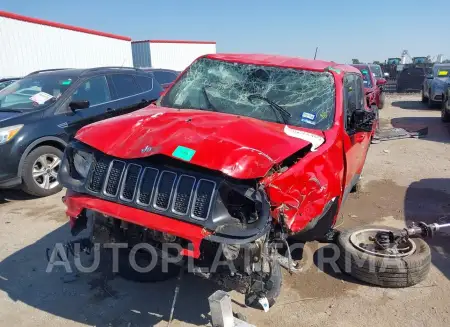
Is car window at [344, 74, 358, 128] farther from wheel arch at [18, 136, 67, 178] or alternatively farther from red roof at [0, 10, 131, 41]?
red roof at [0, 10, 131, 41]

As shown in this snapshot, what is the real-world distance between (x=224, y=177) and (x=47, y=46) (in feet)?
53.3

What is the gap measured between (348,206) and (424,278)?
2050 mm

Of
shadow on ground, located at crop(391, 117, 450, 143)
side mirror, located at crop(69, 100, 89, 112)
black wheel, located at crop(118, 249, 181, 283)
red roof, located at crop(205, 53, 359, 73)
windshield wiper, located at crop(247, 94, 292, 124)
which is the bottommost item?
shadow on ground, located at crop(391, 117, 450, 143)

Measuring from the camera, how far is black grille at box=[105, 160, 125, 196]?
296 cm

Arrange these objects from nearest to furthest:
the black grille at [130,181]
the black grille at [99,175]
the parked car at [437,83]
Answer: the black grille at [130,181] → the black grille at [99,175] → the parked car at [437,83]

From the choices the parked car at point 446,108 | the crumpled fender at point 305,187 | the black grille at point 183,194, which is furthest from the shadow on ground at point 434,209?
the parked car at point 446,108

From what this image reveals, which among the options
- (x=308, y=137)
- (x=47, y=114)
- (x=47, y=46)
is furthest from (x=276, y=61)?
(x=47, y=46)

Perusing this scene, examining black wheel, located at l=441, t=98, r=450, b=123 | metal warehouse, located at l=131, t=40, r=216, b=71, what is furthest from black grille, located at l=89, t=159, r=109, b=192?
metal warehouse, located at l=131, t=40, r=216, b=71

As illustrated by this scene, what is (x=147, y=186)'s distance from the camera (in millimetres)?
2844

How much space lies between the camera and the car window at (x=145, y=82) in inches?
307

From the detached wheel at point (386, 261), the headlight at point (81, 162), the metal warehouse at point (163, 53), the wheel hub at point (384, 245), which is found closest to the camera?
the headlight at point (81, 162)

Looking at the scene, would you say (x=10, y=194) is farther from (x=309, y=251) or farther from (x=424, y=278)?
(x=424, y=278)

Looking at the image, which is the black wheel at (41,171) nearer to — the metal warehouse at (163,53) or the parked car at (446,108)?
the parked car at (446,108)

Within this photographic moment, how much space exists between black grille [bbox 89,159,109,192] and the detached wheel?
2301mm
